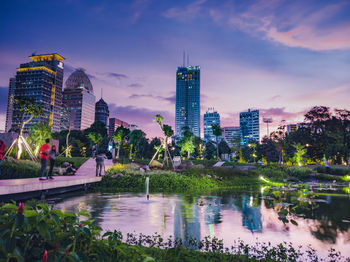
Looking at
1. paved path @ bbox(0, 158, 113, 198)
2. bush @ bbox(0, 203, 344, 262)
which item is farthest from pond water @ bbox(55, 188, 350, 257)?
bush @ bbox(0, 203, 344, 262)

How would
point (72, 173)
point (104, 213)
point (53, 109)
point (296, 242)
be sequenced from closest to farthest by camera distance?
point (296, 242) < point (104, 213) < point (72, 173) < point (53, 109)

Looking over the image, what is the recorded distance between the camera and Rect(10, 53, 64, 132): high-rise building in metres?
163

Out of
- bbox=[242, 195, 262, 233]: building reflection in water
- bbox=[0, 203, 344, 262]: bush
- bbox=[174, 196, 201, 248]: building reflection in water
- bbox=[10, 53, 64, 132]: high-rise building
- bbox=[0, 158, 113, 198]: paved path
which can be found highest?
bbox=[10, 53, 64, 132]: high-rise building

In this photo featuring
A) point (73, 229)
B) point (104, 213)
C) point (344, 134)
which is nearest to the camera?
point (73, 229)

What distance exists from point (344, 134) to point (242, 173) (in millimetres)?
46029

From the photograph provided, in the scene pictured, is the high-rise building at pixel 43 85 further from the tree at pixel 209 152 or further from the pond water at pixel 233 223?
the pond water at pixel 233 223

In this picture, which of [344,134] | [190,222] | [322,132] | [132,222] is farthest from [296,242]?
[322,132]

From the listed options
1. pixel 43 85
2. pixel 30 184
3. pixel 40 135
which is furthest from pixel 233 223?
pixel 43 85

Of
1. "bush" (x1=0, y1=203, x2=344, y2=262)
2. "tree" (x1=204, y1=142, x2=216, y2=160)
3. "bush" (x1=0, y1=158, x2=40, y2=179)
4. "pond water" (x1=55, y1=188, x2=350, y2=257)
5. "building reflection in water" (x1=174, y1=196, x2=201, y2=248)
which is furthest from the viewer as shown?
"tree" (x1=204, y1=142, x2=216, y2=160)

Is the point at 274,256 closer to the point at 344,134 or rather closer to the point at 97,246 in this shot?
the point at 97,246

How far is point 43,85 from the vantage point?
164 m

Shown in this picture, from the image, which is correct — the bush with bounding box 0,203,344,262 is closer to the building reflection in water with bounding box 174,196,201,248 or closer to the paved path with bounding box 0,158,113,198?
the building reflection in water with bounding box 174,196,201,248

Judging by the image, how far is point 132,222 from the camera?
8164 mm

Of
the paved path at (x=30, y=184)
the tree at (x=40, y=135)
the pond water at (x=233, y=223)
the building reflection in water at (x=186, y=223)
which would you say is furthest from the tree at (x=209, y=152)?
the building reflection in water at (x=186, y=223)
